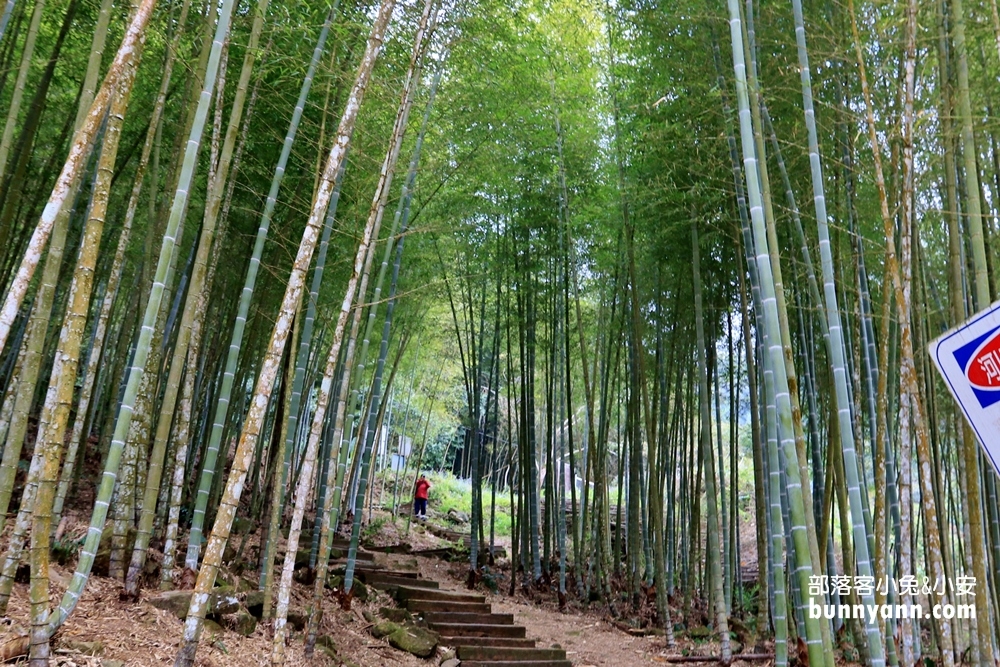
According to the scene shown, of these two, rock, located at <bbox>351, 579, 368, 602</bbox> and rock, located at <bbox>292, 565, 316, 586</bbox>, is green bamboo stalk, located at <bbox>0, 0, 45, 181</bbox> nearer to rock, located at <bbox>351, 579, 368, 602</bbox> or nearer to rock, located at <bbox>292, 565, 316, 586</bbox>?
rock, located at <bbox>292, 565, 316, 586</bbox>

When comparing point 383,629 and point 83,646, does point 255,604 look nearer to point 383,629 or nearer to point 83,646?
point 383,629

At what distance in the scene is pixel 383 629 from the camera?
15.2 feet

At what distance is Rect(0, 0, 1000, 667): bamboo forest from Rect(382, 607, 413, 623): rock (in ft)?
0.52

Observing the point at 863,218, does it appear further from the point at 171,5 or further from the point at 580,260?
the point at 171,5

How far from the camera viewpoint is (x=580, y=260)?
22.9ft

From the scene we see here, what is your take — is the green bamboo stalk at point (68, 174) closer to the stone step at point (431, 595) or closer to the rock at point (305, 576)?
the rock at point (305, 576)

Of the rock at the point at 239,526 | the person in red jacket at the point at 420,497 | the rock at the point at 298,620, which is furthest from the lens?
the person in red jacket at the point at 420,497

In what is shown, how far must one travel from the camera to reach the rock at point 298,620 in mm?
4074

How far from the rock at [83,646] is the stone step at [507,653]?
8.31 feet

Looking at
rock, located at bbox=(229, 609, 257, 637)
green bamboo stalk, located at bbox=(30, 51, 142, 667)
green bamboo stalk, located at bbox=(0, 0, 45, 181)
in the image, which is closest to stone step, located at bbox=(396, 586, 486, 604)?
rock, located at bbox=(229, 609, 257, 637)

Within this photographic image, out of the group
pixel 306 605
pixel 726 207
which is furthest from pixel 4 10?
pixel 726 207

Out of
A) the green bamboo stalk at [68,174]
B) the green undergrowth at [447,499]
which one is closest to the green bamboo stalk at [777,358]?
the green bamboo stalk at [68,174]

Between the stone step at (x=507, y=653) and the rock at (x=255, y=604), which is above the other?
the rock at (x=255, y=604)

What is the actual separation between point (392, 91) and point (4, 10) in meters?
1.75
